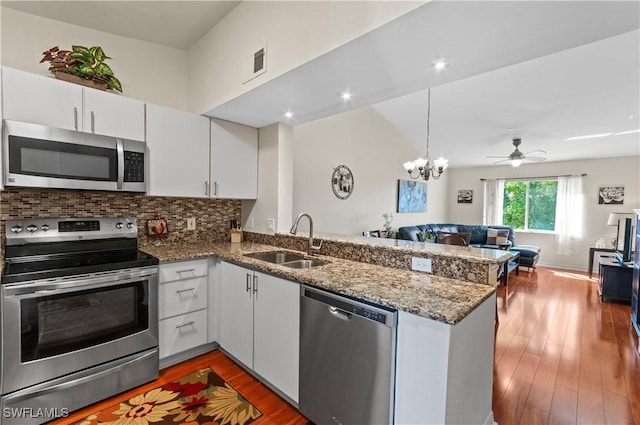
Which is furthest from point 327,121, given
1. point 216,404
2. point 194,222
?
point 216,404

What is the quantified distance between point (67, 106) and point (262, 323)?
1961 millimetres

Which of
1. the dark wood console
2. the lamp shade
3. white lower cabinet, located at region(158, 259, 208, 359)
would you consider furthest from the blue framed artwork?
white lower cabinet, located at region(158, 259, 208, 359)

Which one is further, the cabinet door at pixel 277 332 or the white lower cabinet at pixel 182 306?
the white lower cabinet at pixel 182 306

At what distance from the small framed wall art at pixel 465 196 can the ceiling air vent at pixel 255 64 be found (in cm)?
734

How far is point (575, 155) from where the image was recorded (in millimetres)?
5910

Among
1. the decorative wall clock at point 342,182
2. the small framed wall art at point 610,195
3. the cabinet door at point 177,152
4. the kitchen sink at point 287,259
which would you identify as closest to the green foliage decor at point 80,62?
the cabinet door at point 177,152

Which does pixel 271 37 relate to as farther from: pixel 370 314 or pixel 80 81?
pixel 370 314

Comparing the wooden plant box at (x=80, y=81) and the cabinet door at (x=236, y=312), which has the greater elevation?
the wooden plant box at (x=80, y=81)

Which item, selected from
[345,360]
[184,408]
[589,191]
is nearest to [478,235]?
[589,191]

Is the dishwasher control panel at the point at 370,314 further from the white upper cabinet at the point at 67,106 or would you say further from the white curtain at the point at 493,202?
the white curtain at the point at 493,202

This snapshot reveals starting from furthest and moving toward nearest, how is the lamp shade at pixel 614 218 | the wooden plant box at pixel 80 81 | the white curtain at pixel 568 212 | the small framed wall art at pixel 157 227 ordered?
the white curtain at pixel 568 212, the lamp shade at pixel 614 218, the small framed wall art at pixel 157 227, the wooden plant box at pixel 80 81

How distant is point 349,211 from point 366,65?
125 inches

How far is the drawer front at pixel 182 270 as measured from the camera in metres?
2.14

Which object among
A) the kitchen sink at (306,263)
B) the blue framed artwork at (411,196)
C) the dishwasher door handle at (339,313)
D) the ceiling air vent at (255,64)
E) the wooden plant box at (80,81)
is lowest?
the dishwasher door handle at (339,313)
